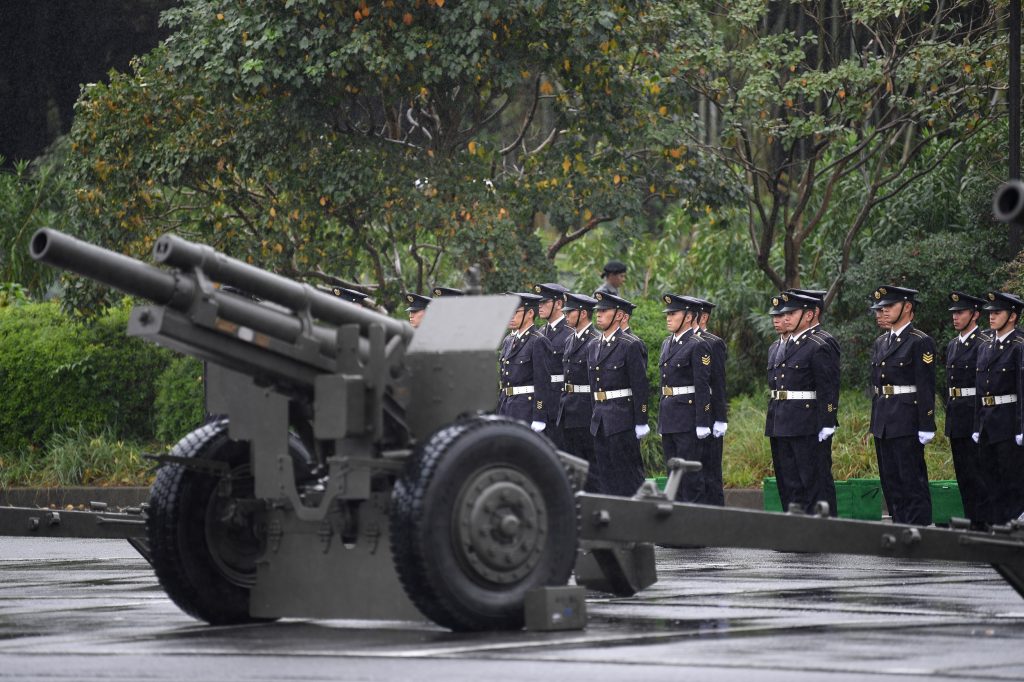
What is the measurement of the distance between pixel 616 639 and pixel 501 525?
671 millimetres

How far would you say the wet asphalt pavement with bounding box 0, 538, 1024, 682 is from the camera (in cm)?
659

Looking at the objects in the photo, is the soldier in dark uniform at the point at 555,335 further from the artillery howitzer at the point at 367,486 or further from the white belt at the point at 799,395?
the artillery howitzer at the point at 367,486

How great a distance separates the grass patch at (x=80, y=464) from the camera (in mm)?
21156

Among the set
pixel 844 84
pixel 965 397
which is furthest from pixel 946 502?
pixel 844 84

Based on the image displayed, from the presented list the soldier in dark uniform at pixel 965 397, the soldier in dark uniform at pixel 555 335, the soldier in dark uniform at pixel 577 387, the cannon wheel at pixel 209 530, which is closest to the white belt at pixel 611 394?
the soldier in dark uniform at pixel 577 387

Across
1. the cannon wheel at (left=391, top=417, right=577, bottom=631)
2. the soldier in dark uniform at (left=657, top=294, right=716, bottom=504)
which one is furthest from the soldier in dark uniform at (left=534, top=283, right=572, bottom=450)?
the cannon wheel at (left=391, top=417, right=577, bottom=631)

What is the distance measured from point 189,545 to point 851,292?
14.4 meters

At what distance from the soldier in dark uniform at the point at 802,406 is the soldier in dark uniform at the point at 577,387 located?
2202 mm

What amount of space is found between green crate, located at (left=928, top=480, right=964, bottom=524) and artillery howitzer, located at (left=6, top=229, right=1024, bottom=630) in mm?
8029

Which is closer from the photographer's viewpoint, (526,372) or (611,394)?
(611,394)

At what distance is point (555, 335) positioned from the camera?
1783 cm

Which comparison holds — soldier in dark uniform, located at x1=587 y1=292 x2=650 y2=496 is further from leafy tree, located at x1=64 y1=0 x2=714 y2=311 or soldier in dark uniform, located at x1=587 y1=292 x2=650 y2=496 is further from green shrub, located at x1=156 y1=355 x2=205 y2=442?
green shrub, located at x1=156 y1=355 x2=205 y2=442

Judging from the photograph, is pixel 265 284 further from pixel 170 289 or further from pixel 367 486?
pixel 367 486

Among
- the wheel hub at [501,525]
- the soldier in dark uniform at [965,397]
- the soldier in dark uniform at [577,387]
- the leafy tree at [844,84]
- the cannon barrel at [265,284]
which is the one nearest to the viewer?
the cannon barrel at [265,284]
